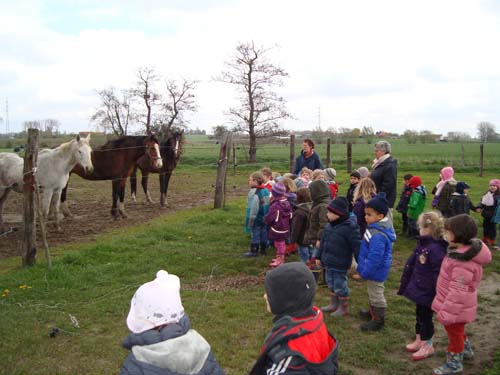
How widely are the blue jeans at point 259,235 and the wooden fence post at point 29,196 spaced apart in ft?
11.0

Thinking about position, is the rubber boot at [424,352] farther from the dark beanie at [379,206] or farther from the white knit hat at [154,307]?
the white knit hat at [154,307]

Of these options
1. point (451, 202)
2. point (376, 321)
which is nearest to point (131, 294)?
point (376, 321)

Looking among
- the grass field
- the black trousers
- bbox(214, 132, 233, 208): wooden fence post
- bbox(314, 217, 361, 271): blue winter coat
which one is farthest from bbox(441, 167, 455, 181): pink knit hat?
bbox(214, 132, 233, 208): wooden fence post

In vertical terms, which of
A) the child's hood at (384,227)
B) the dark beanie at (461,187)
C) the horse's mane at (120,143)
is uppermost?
the horse's mane at (120,143)

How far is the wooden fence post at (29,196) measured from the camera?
6035mm

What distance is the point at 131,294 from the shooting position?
5277 millimetres

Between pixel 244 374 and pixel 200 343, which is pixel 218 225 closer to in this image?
pixel 244 374

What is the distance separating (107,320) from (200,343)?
2858 millimetres

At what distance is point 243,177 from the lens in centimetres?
1961

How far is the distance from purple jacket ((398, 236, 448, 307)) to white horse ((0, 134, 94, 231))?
7.32m

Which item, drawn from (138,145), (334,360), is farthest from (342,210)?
(138,145)

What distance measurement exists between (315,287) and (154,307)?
0.87 meters

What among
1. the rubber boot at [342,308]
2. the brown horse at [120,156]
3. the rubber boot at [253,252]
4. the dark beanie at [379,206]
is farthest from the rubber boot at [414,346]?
the brown horse at [120,156]

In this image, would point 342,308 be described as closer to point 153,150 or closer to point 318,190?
point 318,190
